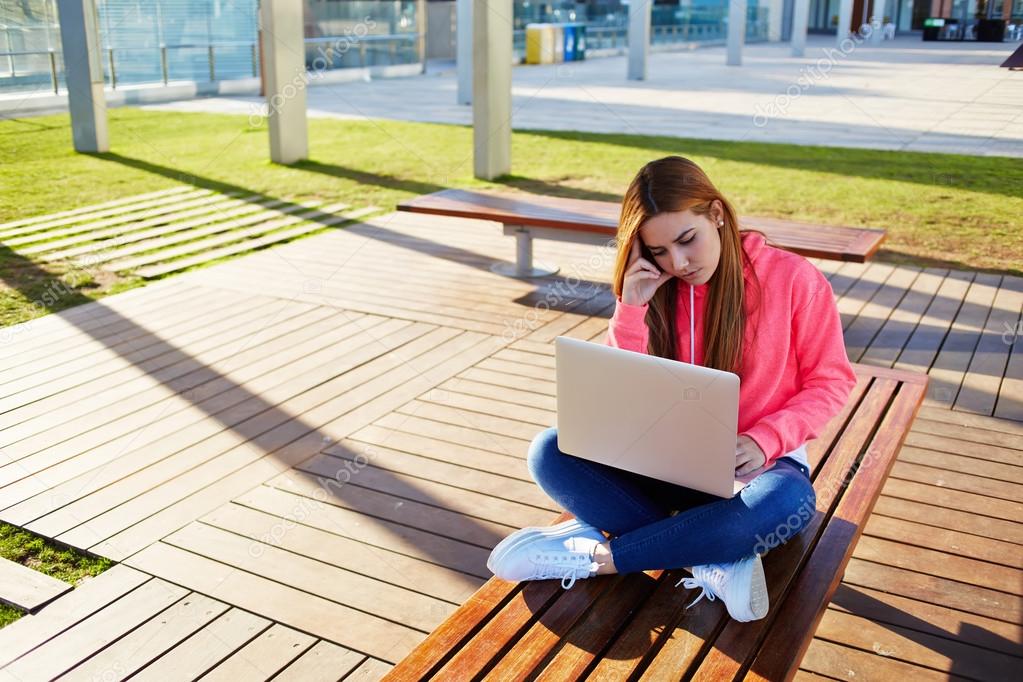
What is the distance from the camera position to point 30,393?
4199 millimetres

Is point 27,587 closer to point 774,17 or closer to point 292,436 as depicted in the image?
point 292,436

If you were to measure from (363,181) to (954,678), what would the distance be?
7375mm

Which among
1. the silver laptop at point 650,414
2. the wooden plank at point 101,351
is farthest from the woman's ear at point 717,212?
the wooden plank at point 101,351

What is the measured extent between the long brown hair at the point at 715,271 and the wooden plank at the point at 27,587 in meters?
1.73

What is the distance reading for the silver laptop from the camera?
1892 mm

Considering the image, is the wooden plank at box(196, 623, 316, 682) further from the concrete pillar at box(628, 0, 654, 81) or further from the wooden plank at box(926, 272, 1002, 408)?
the concrete pillar at box(628, 0, 654, 81)

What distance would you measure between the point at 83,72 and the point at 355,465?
7.36m

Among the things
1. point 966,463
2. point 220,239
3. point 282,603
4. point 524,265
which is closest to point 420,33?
point 220,239

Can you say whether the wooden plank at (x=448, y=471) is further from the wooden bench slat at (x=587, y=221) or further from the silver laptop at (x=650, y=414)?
the wooden bench slat at (x=587, y=221)

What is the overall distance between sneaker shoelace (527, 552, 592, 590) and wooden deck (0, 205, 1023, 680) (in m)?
0.64

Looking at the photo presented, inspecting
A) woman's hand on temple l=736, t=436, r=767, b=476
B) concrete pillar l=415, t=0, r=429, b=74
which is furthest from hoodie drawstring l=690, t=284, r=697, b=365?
concrete pillar l=415, t=0, r=429, b=74

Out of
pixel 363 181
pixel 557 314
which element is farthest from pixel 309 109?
pixel 557 314

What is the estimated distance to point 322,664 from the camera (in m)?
2.43

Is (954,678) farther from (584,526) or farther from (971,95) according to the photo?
(971,95)
